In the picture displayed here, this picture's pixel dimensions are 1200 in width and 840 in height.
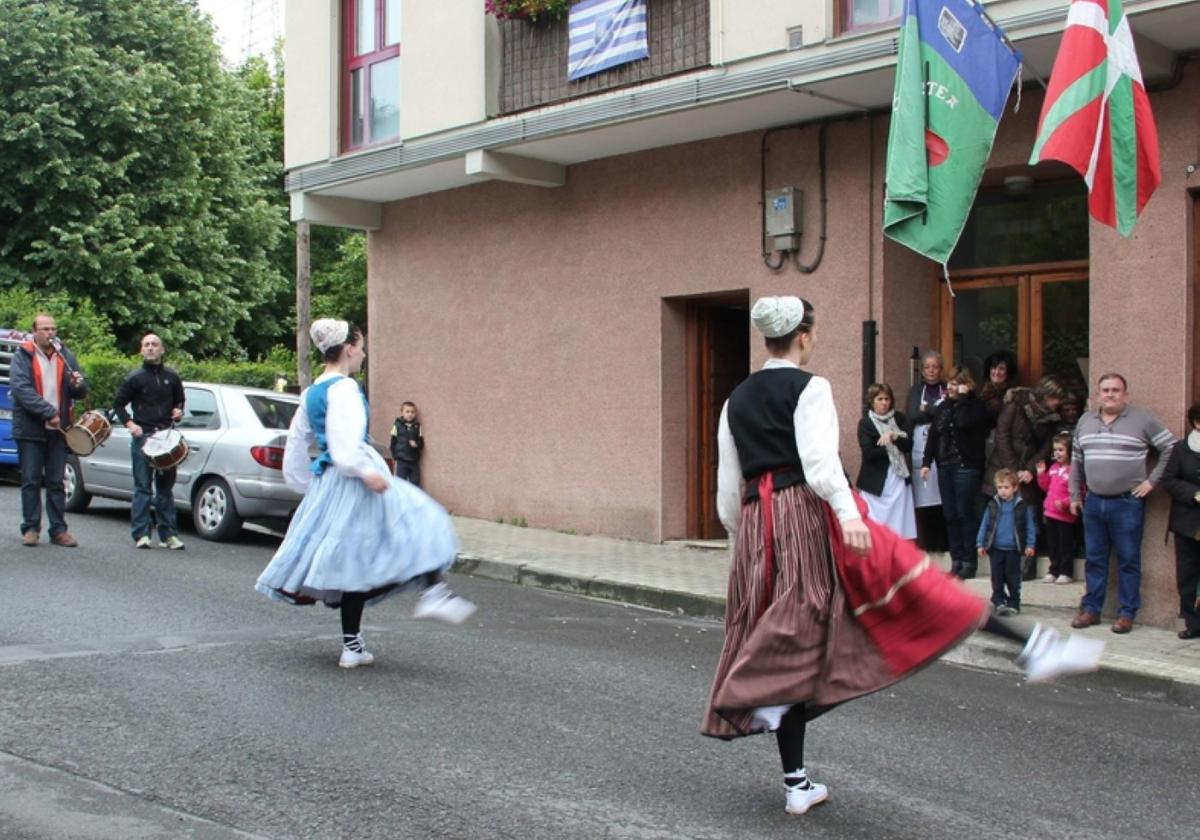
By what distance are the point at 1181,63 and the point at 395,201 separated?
9.36m

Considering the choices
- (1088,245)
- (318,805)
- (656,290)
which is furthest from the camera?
(656,290)

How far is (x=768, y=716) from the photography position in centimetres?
477

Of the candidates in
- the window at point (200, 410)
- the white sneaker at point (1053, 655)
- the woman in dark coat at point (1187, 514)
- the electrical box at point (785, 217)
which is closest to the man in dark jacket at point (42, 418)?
the window at point (200, 410)

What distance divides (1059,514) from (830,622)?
227 inches

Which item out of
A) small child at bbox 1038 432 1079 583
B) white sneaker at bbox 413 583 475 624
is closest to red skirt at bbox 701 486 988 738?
white sneaker at bbox 413 583 475 624

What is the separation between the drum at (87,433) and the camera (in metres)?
11.3

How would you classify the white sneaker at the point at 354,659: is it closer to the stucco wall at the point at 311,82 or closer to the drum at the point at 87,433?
the drum at the point at 87,433

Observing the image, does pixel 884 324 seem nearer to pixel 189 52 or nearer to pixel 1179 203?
pixel 1179 203

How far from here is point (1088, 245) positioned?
10758mm

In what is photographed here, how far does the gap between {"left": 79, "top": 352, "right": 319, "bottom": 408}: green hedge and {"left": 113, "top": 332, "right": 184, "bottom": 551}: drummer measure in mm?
7887

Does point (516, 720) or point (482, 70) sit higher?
point (482, 70)

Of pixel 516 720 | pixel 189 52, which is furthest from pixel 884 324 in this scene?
pixel 189 52

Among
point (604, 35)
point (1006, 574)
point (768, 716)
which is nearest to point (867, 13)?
point (604, 35)

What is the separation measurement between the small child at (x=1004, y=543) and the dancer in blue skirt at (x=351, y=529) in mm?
4136
